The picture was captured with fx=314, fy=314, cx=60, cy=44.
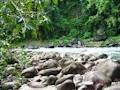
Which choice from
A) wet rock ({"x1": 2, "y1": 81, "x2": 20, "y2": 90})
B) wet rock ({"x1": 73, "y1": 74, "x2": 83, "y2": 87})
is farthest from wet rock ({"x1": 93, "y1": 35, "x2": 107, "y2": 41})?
wet rock ({"x1": 2, "y1": 81, "x2": 20, "y2": 90})

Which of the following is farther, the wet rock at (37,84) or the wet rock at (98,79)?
the wet rock at (37,84)

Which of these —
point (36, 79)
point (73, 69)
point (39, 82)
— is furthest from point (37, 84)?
point (73, 69)

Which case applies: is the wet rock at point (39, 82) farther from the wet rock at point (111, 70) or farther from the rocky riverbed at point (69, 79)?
the wet rock at point (111, 70)

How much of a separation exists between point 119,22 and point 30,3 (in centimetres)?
2159

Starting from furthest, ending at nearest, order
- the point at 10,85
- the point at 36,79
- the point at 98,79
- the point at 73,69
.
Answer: the point at 73,69 → the point at 36,79 → the point at 10,85 → the point at 98,79

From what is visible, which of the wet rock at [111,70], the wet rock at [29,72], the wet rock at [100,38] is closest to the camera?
the wet rock at [111,70]

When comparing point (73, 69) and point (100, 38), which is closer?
point (73, 69)

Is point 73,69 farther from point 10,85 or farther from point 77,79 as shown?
point 10,85

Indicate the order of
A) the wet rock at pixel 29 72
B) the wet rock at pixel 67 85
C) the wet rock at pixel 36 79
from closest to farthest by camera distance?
the wet rock at pixel 67 85
the wet rock at pixel 36 79
the wet rock at pixel 29 72

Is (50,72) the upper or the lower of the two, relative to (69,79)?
lower

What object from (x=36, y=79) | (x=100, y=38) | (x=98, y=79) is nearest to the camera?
(x=98, y=79)

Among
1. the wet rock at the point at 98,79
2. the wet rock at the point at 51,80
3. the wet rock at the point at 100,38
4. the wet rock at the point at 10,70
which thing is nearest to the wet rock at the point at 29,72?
the wet rock at the point at 10,70

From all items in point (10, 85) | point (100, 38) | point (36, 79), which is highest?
point (10, 85)

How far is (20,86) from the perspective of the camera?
5.71m
